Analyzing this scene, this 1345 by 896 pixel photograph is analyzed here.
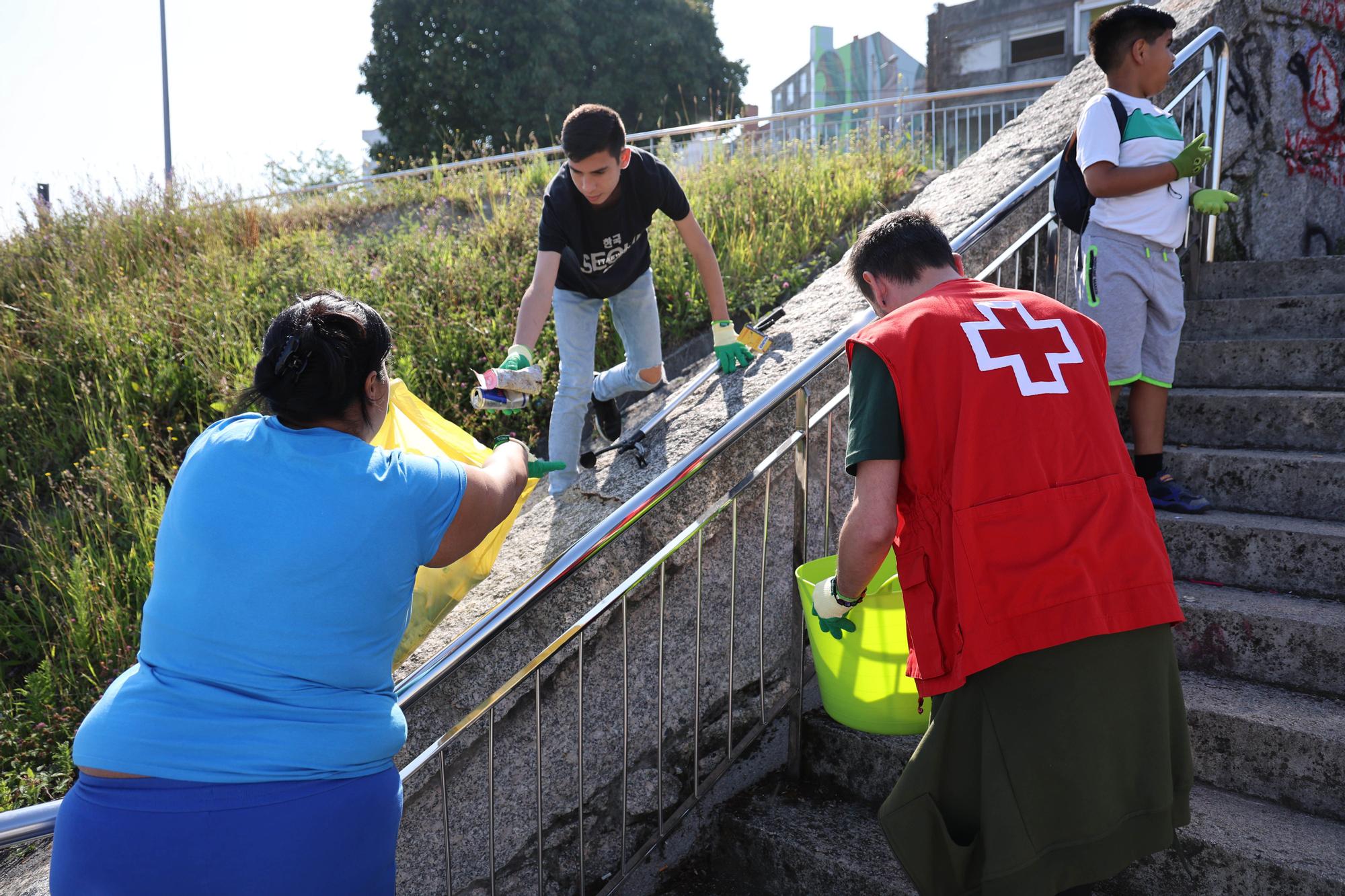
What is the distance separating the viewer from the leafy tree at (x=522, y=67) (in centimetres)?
2323

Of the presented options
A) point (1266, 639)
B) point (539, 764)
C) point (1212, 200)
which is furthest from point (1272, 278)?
point (539, 764)

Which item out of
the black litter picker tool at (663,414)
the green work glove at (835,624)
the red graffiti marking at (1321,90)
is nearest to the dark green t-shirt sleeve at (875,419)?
the green work glove at (835,624)

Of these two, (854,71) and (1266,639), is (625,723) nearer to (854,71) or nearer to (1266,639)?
(1266,639)

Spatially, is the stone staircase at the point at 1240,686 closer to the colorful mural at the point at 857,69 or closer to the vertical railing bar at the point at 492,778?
the vertical railing bar at the point at 492,778

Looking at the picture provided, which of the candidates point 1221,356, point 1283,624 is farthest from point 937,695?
point 1221,356

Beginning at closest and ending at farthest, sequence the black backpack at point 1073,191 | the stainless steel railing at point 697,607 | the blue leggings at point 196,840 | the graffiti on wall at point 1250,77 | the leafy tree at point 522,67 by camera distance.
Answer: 1. the blue leggings at point 196,840
2. the stainless steel railing at point 697,607
3. the black backpack at point 1073,191
4. the graffiti on wall at point 1250,77
5. the leafy tree at point 522,67

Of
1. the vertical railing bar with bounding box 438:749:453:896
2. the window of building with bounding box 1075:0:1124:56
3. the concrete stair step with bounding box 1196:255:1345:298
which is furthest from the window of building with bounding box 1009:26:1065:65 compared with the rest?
the vertical railing bar with bounding box 438:749:453:896

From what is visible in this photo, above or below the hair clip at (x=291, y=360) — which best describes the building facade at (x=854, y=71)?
above

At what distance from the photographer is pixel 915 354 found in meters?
1.58

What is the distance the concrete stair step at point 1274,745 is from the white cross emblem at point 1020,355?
1.15 meters

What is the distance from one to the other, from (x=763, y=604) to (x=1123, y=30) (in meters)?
2.27

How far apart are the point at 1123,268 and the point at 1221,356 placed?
29.3 inches

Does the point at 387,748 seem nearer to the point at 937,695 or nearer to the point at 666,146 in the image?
the point at 937,695

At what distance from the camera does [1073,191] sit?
3.13m
